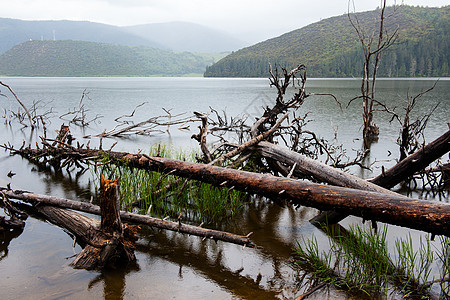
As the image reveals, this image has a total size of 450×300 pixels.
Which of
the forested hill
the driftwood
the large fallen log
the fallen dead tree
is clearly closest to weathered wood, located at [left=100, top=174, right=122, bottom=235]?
the driftwood

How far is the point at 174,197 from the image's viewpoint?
659 cm

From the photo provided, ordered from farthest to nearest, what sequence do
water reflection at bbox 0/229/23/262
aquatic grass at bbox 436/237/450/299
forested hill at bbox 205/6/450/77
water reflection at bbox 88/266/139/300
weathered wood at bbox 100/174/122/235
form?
forested hill at bbox 205/6/450/77 → water reflection at bbox 0/229/23/262 → weathered wood at bbox 100/174/122/235 → water reflection at bbox 88/266/139/300 → aquatic grass at bbox 436/237/450/299

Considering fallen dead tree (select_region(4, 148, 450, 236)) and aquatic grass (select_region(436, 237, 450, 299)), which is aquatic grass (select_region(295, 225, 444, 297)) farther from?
fallen dead tree (select_region(4, 148, 450, 236))

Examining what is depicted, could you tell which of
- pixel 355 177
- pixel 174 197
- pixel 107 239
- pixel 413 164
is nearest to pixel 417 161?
pixel 413 164

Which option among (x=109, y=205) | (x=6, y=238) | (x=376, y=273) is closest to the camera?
(x=376, y=273)

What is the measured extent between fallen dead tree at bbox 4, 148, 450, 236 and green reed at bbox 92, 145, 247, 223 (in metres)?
0.28

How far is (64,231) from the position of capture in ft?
19.5

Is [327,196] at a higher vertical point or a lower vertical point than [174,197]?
higher

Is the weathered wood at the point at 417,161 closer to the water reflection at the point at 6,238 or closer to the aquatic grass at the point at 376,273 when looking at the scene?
the aquatic grass at the point at 376,273

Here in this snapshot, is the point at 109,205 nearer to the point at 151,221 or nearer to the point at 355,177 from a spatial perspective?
the point at 151,221

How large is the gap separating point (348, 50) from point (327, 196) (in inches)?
5249

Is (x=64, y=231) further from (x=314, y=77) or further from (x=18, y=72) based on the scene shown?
(x=18, y=72)

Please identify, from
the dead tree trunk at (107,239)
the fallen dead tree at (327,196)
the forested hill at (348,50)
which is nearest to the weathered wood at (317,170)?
the fallen dead tree at (327,196)

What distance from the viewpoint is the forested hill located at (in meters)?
108
